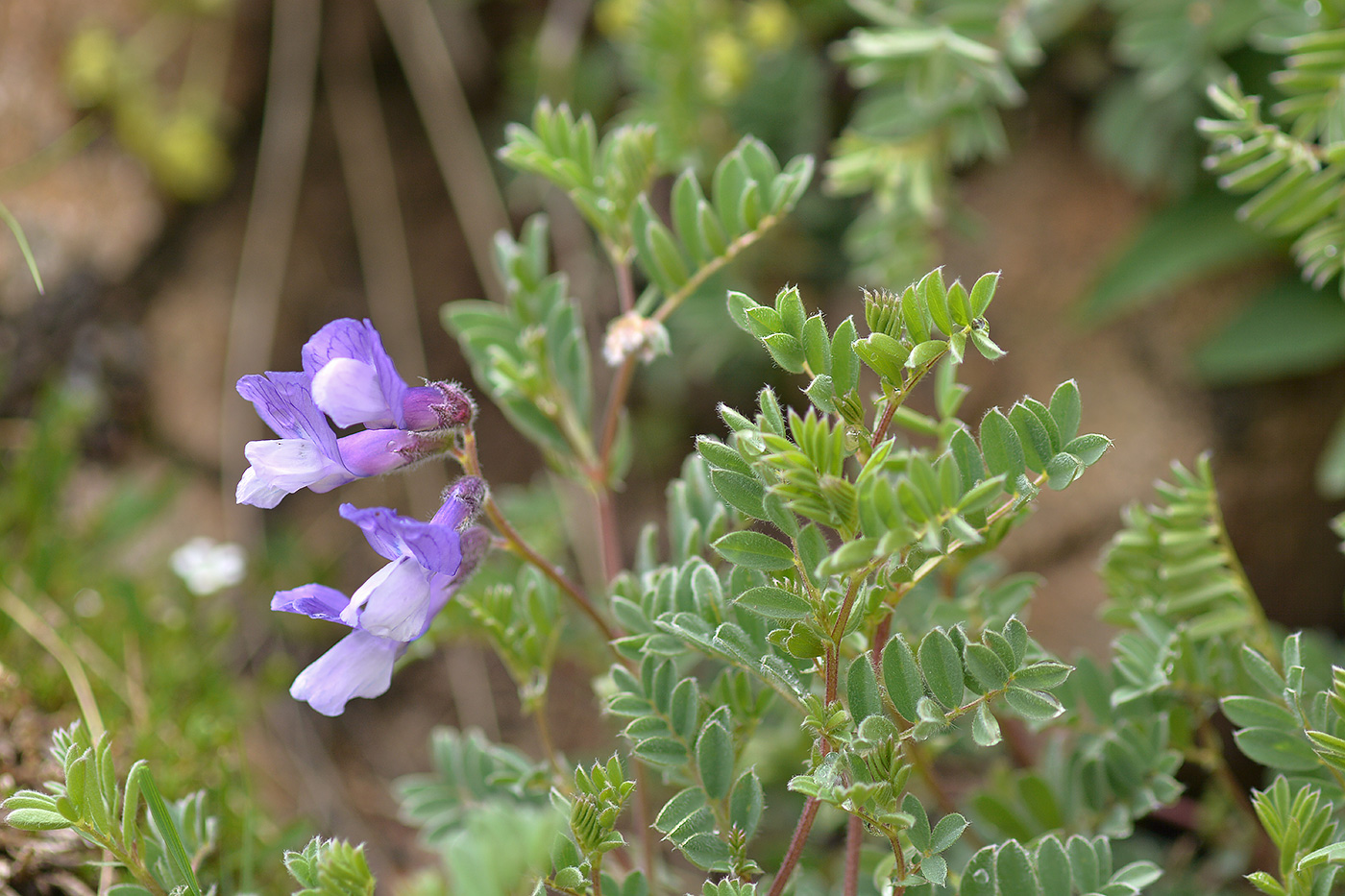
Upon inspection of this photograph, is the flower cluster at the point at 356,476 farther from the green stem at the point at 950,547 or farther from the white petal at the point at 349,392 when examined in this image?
the green stem at the point at 950,547

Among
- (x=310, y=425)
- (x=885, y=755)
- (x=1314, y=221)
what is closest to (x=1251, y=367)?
(x=1314, y=221)

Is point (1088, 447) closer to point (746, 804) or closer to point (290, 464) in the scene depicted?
point (746, 804)

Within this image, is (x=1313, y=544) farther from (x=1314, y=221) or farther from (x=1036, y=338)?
(x=1314, y=221)

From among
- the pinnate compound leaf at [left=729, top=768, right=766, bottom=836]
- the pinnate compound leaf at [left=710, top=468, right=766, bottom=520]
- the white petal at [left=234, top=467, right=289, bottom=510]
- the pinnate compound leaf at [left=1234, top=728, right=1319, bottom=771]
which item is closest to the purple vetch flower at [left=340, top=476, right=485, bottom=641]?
the white petal at [left=234, top=467, right=289, bottom=510]

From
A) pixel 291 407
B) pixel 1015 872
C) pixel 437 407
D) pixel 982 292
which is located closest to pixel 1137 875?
pixel 1015 872

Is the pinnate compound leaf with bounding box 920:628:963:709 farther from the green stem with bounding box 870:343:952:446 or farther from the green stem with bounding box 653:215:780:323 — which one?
the green stem with bounding box 653:215:780:323
